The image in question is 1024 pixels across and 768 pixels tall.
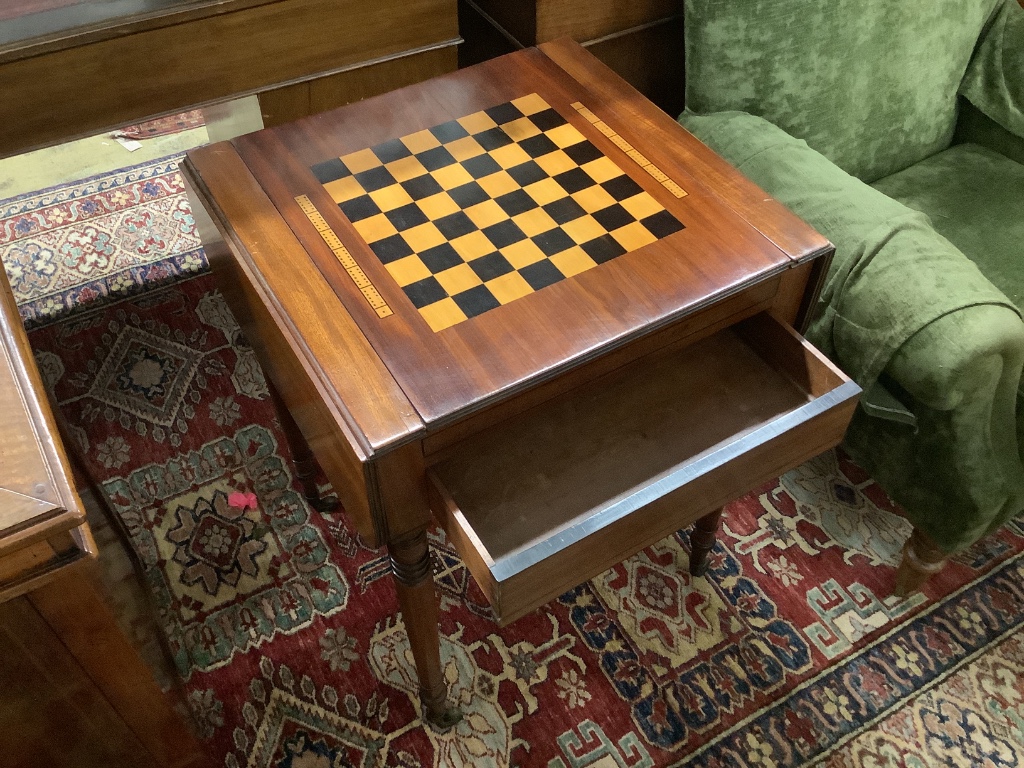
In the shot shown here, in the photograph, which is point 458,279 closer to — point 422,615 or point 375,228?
point 375,228

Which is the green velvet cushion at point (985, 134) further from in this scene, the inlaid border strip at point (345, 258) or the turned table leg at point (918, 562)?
the inlaid border strip at point (345, 258)

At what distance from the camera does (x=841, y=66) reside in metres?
1.52

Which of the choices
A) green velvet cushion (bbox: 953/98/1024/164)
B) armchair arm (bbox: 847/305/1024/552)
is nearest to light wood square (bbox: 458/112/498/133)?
armchair arm (bbox: 847/305/1024/552)

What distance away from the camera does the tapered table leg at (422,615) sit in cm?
106

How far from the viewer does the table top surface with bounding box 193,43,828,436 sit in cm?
97

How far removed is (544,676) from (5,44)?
129 cm

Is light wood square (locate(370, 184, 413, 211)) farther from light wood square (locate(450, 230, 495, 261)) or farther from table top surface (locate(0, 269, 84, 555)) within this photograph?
table top surface (locate(0, 269, 84, 555))

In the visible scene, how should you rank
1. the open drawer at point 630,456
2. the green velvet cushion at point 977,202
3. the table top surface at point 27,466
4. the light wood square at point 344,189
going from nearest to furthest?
the table top surface at point 27,466, the open drawer at point 630,456, the light wood square at point 344,189, the green velvet cushion at point 977,202

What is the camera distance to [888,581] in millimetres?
1571

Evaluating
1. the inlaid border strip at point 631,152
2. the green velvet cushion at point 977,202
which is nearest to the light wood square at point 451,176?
the inlaid border strip at point 631,152

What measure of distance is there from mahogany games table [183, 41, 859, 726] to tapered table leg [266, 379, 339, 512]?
22cm

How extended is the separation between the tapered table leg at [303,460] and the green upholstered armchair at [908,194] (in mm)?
868

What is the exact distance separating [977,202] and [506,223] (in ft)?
3.42

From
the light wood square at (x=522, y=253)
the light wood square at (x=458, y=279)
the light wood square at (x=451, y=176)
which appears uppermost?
the light wood square at (x=451, y=176)
